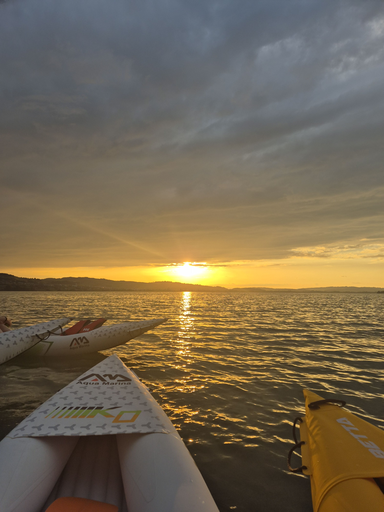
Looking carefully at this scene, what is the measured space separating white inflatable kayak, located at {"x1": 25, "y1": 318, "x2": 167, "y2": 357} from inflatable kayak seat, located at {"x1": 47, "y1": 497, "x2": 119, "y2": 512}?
829cm

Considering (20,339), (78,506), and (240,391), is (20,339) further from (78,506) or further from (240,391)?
(78,506)

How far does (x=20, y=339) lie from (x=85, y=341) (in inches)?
91.2

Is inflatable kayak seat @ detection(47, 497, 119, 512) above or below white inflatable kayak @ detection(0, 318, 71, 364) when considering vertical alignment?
below

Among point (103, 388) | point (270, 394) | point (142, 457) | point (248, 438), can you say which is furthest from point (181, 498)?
point (270, 394)

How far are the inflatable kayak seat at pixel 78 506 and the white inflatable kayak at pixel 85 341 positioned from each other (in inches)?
326

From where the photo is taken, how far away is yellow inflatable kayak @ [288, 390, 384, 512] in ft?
8.48

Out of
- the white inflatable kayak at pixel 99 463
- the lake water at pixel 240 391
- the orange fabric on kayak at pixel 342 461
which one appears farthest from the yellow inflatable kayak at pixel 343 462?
the white inflatable kayak at pixel 99 463

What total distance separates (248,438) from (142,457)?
2445 mm

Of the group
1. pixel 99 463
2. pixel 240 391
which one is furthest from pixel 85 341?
pixel 99 463

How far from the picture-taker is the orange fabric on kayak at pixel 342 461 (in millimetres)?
2596

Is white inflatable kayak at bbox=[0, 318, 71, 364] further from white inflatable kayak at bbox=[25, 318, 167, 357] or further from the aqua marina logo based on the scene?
the aqua marina logo

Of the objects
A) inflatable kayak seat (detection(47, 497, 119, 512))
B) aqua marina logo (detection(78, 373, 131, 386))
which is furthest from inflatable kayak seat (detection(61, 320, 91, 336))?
inflatable kayak seat (detection(47, 497, 119, 512))

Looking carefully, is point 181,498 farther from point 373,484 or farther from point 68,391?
point 68,391

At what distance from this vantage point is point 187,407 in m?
6.00
